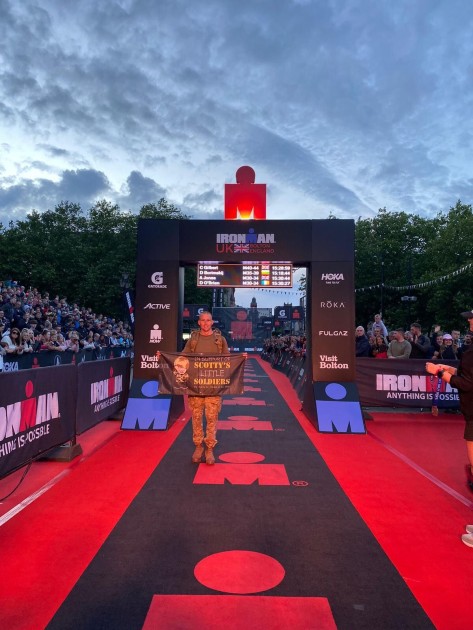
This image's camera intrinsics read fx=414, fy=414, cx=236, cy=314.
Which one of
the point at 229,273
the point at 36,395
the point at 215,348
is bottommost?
the point at 36,395

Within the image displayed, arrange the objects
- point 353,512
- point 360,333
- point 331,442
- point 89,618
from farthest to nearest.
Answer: point 360,333
point 331,442
point 353,512
point 89,618

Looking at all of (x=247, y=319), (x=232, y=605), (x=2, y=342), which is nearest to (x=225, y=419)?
(x=2, y=342)

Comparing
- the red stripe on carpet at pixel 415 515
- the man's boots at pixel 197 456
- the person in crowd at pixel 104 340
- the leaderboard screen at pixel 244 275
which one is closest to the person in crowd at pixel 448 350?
the red stripe on carpet at pixel 415 515

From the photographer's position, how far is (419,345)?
12.5 meters

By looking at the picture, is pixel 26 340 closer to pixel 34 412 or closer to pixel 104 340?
pixel 34 412

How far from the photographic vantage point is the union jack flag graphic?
33.4 ft

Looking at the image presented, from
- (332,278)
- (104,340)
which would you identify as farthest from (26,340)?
(104,340)

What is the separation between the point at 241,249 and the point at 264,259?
0.62 m

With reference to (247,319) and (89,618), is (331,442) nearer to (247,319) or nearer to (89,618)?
(89,618)

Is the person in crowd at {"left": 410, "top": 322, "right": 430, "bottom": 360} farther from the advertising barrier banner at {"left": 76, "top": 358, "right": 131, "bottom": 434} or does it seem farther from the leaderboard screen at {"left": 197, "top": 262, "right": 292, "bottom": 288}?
the advertising barrier banner at {"left": 76, "top": 358, "right": 131, "bottom": 434}

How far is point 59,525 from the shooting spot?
175 inches

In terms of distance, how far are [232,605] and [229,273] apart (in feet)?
28.5

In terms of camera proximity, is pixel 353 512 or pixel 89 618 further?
pixel 353 512

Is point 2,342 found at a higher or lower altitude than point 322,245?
lower
